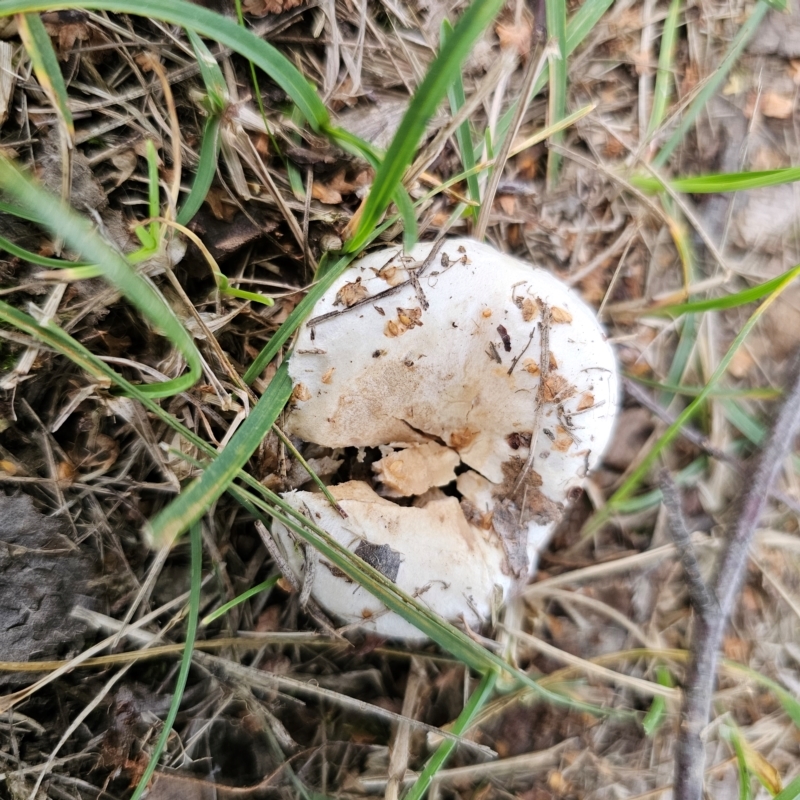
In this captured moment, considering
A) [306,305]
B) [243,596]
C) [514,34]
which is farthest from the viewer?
[514,34]

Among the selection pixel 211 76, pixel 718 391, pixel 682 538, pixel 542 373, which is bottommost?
pixel 682 538

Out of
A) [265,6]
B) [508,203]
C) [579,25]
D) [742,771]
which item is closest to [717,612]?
[742,771]

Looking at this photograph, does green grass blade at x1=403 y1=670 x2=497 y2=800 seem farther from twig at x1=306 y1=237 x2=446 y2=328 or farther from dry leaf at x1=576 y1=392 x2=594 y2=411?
twig at x1=306 y1=237 x2=446 y2=328

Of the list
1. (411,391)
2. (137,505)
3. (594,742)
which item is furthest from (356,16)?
(594,742)

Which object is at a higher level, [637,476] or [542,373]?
[542,373]

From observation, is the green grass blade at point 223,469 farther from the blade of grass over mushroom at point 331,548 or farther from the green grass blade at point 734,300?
the green grass blade at point 734,300

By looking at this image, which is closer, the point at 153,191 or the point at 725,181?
the point at 153,191

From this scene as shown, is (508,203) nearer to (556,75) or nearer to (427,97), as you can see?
(556,75)
